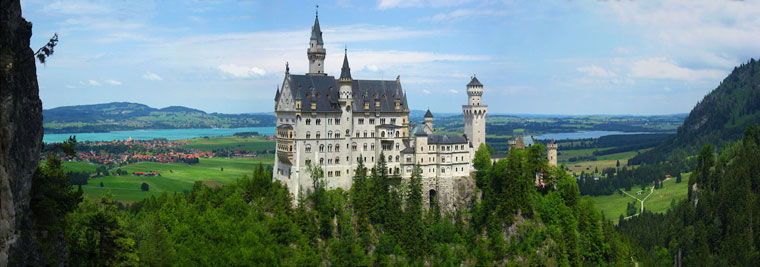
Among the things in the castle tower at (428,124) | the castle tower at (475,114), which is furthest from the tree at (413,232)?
the castle tower at (475,114)

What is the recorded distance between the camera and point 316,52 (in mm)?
104625

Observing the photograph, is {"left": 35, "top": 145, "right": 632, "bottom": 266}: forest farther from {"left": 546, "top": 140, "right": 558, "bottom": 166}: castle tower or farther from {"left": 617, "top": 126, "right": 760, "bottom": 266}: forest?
{"left": 617, "top": 126, "right": 760, "bottom": 266}: forest

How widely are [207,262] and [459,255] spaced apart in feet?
138

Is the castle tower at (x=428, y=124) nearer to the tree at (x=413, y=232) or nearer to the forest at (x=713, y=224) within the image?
the tree at (x=413, y=232)

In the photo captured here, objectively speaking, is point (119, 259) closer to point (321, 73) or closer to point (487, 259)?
point (321, 73)

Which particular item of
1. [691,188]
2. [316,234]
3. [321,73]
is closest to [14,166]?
[316,234]

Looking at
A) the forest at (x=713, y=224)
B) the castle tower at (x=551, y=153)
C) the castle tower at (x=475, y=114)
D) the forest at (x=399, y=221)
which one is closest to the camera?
the forest at (x=399, y=221)

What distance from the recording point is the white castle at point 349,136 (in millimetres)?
96938

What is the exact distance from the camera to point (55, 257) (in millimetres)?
49844

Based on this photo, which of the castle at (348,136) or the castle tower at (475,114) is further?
the castle tower at (475,114)

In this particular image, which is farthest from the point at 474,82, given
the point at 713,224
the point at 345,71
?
the point at 713,224

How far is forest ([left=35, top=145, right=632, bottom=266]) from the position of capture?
287 ft

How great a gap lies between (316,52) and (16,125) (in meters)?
66.2

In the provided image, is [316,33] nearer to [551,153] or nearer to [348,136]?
[348,136]
